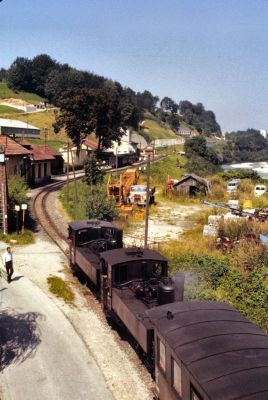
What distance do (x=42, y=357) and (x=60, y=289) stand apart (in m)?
5.92

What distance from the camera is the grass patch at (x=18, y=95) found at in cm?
13162

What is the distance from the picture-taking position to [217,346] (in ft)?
24.7

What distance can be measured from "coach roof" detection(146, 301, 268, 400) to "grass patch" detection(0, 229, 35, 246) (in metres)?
17.4

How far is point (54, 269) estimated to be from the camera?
21.1 metres

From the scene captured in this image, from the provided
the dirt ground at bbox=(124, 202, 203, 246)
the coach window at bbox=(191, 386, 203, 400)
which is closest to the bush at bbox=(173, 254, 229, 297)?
the dirt ground at bbox=(124, 202, 203, 246)

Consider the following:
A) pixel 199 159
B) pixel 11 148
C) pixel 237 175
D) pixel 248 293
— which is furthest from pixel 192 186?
pixel 248 293

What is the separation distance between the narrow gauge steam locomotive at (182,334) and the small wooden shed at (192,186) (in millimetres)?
33123

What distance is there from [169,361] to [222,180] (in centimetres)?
5282

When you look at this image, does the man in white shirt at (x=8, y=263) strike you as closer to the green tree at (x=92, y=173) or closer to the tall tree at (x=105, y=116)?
the green tree at (x=92, y=173)

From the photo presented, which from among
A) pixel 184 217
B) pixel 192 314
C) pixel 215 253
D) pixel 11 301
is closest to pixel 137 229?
pixel 184 217

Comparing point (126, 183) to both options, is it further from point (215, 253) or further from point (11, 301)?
point (11, 301)

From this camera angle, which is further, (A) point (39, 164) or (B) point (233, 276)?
(A) point (39, 164)

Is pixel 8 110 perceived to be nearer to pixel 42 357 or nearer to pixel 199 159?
pixel 199 159

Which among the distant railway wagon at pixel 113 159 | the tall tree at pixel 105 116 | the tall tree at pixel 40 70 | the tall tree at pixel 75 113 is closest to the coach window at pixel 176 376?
the tall tree at pixel 75 113
